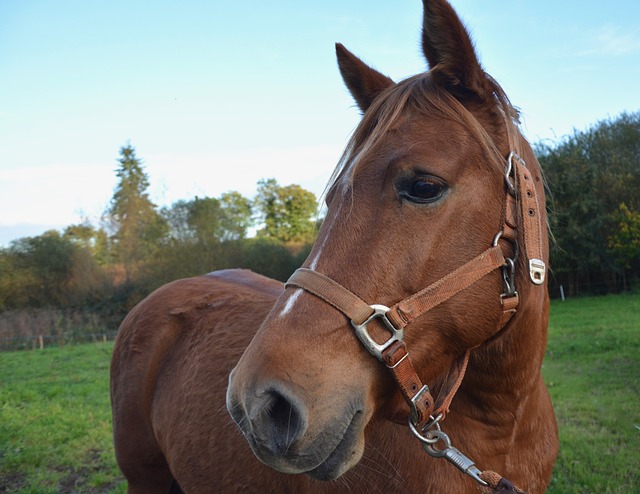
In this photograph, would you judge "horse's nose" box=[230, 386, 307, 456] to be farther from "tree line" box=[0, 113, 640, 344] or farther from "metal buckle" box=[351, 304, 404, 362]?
"tree line" box=[0, 113, 640, 344]

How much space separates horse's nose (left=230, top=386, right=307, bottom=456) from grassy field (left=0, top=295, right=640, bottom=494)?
4162mm

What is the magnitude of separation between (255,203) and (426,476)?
135ft

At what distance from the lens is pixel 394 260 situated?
1604mm

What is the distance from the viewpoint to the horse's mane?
1.77 meters

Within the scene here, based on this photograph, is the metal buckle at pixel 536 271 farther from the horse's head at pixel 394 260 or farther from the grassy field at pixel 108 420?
the grassy field at pixel 108 420

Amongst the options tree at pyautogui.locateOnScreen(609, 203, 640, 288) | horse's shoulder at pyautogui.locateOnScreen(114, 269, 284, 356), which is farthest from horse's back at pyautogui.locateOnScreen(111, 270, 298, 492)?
tree at pyautogui.locateOnScreen(609, 203, 640, 288)

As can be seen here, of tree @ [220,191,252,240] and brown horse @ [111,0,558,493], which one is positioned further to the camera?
tree @ [220,191,252,240]

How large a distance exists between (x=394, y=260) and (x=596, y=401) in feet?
23.1

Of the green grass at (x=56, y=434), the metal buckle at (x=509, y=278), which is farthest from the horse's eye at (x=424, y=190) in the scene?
the green grass at (x=56, y=434)

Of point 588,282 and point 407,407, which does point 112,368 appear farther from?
point 588,282

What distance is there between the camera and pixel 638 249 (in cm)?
2309

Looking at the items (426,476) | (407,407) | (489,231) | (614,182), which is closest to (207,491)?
(426,476)

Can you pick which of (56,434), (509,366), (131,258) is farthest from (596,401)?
(131,258)

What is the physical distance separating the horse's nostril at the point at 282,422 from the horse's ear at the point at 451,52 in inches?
50.7
